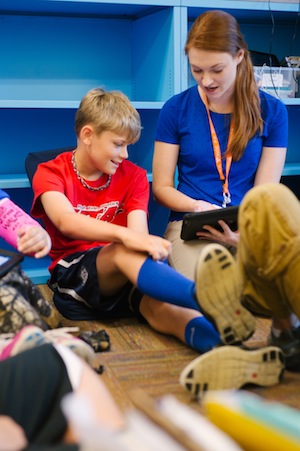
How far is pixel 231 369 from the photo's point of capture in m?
1.39

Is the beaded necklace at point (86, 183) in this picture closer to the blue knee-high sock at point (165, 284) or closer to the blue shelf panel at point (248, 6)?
the blue knee-high sock at point (165, 284)

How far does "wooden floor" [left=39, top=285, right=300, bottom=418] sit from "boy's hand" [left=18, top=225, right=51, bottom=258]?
313 millimetres

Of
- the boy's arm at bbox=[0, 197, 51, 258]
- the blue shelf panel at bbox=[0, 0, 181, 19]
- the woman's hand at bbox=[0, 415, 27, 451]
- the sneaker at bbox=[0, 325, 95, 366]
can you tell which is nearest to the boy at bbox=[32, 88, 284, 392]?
the boy's arm at bbox=[0, 197, 51, 258]

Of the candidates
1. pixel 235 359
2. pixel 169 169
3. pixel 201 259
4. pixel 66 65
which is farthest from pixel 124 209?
pixel 66 65

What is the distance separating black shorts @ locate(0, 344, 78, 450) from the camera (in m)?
0.99

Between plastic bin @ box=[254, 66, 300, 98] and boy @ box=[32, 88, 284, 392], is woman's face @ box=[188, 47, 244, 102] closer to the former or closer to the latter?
boy @ box=[32, 88, 284, 392]

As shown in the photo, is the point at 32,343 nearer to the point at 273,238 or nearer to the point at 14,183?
the point at 273,238

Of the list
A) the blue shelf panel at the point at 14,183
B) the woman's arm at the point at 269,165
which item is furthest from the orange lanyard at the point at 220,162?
the blue shelf panel at the point at 14,183

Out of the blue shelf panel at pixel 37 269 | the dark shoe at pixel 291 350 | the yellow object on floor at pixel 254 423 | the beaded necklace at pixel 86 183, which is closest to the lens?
the yellow object on floor at pixel 254 423

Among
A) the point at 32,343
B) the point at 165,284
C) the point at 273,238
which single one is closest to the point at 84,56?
the point at 165,284

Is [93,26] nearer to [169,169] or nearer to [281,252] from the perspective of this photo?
[169,169]

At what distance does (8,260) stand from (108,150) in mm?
464

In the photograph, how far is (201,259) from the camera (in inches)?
57.4

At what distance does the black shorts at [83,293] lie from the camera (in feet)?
6.31
